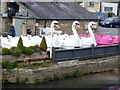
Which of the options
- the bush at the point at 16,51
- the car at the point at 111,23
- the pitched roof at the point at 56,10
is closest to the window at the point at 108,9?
the car at the point at 111,23

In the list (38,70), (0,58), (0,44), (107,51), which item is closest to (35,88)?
(38,70)

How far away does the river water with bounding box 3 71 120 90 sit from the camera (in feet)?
59.8

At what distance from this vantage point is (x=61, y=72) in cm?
1948

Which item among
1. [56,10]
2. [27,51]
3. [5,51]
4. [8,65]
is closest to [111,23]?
[56,10]

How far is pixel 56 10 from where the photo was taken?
31.2m

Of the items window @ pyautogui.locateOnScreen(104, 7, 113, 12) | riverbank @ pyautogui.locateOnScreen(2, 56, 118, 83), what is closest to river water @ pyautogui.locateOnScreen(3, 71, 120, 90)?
riverbank @ pyautogui.locateOnScreen(2, 56, 118, 83)

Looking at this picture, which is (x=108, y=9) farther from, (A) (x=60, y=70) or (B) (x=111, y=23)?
(A) (x=60, y=70)

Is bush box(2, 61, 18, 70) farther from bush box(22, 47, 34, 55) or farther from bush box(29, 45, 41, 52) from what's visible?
bush box(29, 45, 41, 52)

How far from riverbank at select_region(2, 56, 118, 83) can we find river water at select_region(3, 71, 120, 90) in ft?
0.76

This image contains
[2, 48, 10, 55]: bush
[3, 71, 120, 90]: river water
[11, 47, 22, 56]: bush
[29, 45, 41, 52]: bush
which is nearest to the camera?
[3, 71, 120, 90]: river water

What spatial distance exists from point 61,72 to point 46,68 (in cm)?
89

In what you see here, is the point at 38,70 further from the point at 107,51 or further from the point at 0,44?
the point at 107,51

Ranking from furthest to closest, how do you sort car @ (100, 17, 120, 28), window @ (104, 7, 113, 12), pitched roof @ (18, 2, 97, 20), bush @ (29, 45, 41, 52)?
window @ (104, 7, 113, 12) → car @ (100, 17, 120, 28) → pitched roof @ (18, 2, 97, 20) → bush @ (29, 45, 41, 52)

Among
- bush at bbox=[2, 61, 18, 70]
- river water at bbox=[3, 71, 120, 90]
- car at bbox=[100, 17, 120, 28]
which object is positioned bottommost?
river water at bbox=[3, 71, 120, 90]
